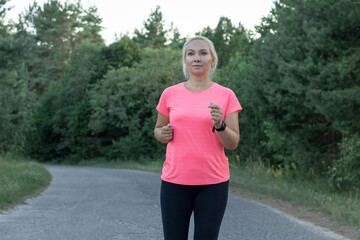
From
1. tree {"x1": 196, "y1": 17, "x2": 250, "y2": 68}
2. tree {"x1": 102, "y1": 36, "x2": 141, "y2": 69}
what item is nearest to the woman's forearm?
tree {"x1": 102, "y1": 36, "x2": 141, "y2": 69}

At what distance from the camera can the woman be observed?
311 cm

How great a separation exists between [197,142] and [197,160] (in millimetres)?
120

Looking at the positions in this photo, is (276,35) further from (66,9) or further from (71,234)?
(66,9)

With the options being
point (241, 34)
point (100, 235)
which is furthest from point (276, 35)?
point (241, 34)

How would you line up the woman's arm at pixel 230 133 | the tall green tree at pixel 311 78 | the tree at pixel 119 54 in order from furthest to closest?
1. the tree at pixel 119 54
2. the tall green tree at pixel 311 78
3. the woman's arm at pixel 230 133

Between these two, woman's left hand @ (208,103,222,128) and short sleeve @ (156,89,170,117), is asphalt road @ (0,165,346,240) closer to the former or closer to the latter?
short sleeve @ (156,89,170,117)

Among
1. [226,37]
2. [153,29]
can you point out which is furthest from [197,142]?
[153,29]

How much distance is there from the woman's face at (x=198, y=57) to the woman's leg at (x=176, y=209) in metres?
0.81

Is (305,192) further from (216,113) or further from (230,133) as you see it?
(216,113)

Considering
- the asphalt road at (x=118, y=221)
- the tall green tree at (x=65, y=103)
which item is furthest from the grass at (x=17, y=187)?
the tall green tree at (x=65, y=103)

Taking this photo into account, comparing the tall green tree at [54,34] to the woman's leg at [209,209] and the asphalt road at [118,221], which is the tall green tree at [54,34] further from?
the woman's leg at [209,209]

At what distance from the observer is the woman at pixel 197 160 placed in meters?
3.11

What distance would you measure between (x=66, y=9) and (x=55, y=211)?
67365 millimetres

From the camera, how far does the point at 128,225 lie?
7766 mm
